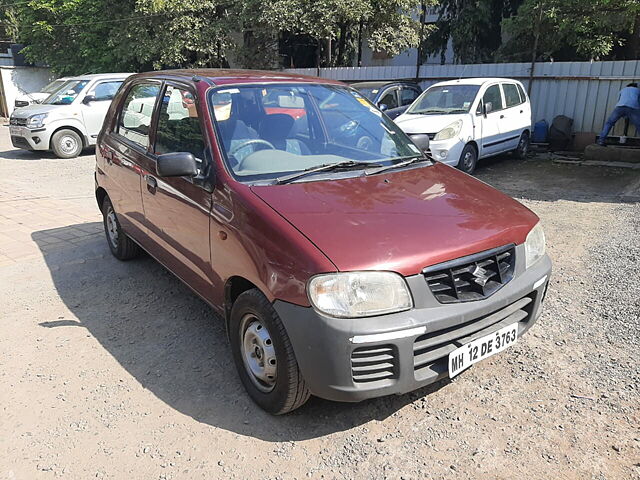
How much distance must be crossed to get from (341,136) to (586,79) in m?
10.2

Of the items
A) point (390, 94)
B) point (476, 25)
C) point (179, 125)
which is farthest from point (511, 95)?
point (476, 25)

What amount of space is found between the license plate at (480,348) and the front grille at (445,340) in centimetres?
2

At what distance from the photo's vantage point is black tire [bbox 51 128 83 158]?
11.6 meters

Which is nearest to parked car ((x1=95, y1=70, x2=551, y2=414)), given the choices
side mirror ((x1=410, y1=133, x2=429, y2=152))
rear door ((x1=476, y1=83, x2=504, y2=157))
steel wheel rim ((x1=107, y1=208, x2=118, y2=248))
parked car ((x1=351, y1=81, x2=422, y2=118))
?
side mirror ((x1=410, y1=133, x2=429, y2=152))

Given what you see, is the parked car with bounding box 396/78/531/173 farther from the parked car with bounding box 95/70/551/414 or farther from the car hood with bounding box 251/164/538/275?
the car hood with bounding box 251/164/538/275

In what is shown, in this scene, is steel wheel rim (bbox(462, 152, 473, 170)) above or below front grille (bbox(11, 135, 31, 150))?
above

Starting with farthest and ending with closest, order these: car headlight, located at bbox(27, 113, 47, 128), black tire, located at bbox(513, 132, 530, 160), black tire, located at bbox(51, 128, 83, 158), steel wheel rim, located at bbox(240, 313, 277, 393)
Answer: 1. black tire, located at bbox(51, 128, 83, 158)
2. car headlight, located at bbox(27, 113, 47, 128)
3. black tire, located at bbox(513, 132, 530, 160)
4. steel wheel rim, located at bbox(240, 313, 277, 393)

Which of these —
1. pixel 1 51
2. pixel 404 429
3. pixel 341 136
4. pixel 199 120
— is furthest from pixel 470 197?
pixel 1 51

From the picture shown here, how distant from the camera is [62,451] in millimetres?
2609

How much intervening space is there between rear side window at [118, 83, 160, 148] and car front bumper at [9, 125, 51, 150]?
805 cm

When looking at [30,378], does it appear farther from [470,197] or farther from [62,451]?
[470,197]

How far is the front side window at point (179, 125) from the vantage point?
132 inches

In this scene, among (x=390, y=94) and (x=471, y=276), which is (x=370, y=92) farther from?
(x=471, y=276)

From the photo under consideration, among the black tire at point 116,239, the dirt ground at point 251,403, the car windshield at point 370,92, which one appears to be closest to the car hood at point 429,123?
the car windshield at point 370,92
